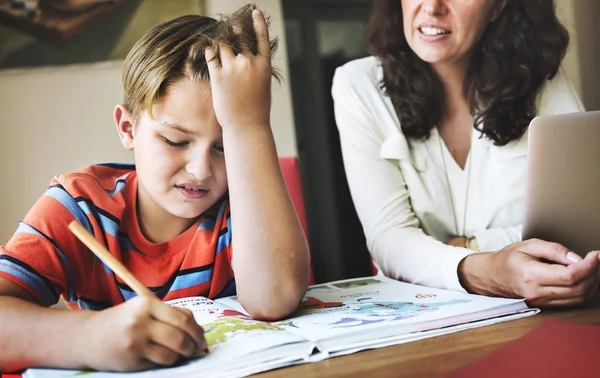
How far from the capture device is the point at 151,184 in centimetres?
87

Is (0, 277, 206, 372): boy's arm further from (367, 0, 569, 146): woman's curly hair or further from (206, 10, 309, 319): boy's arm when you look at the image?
(367, 0, 569, 146): woman's curly hair

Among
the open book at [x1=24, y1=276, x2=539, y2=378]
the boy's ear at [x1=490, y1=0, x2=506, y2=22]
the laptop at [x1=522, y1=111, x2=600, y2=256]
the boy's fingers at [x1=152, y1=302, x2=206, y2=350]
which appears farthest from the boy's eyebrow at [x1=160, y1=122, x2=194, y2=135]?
the boy's ear at [x1=490, y1=0, x2=506, y2=22]

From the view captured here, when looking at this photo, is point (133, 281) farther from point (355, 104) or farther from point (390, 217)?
point (355, 104)

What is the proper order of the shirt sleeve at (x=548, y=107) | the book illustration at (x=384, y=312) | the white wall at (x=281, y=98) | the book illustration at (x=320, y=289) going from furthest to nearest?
the white wall at (x=281, y=98)
the shirt sleeve at (x=548, y=107)
the book illustration at (x=320, y=289)
the book illustration at (x=384, y=312)

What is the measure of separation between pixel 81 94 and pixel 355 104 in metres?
0.78

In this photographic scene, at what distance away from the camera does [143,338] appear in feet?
1.73

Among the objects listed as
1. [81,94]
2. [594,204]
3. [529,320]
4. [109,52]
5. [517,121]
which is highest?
[109,52]

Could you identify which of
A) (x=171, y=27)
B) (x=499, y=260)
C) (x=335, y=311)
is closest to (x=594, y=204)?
(x=499, y=260)

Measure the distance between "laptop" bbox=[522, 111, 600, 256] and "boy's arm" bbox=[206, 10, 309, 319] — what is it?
0.97 ft

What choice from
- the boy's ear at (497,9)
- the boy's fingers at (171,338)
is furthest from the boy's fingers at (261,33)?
the boy's ear at (497,9)

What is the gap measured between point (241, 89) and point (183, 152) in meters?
0.14

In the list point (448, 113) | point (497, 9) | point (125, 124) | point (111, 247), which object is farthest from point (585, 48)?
point (111, 247)

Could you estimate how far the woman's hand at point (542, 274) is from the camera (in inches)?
27.6

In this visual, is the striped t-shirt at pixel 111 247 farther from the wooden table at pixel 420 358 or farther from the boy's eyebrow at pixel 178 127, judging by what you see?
the wooden table at pixel 420 358
